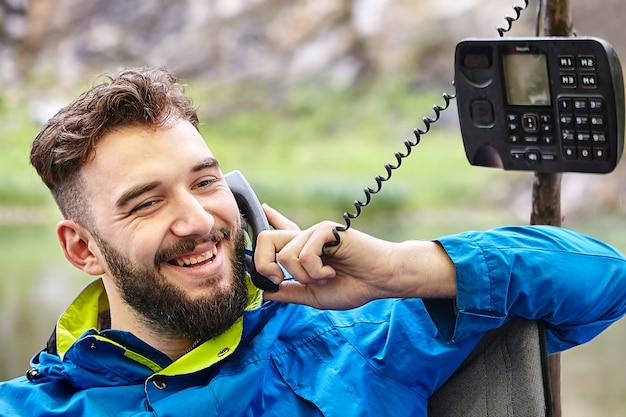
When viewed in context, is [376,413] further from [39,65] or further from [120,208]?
[39,65]

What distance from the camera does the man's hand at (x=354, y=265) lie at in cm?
110

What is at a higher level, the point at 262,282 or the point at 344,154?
the point at 344,154

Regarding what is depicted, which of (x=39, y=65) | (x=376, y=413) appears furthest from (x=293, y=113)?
(x=376, y=413)

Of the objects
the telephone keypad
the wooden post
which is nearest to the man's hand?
the telephone keypad

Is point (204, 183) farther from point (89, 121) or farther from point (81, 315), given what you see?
point (81, 315)

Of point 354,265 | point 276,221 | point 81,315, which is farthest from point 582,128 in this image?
point 81,315

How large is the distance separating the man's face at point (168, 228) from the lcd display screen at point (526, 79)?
466 millimetres

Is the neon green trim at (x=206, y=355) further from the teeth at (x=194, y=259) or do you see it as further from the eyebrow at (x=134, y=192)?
the eyebrow at (x=134, y=192)

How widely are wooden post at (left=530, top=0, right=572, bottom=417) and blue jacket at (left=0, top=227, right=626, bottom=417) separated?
0.67 feet

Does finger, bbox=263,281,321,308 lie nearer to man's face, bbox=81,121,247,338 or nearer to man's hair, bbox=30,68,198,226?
man's face, bbox=81,121,247,338

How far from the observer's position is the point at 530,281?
3.80ft

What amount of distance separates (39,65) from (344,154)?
114 cm

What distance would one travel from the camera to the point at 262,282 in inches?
47.7

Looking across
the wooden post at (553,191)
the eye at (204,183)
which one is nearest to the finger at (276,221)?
the eye at (204,183)
